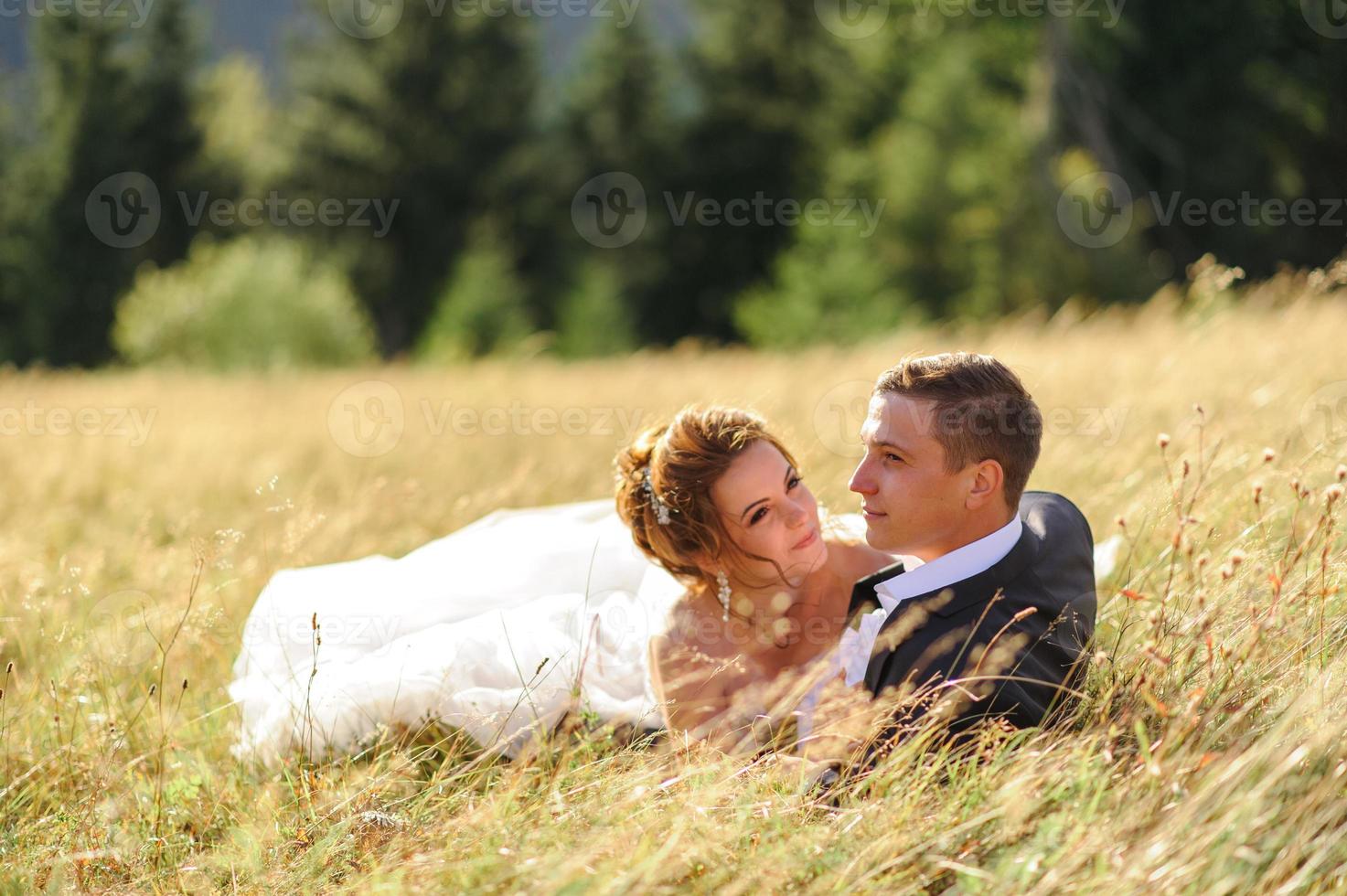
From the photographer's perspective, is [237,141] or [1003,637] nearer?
[1003,637]

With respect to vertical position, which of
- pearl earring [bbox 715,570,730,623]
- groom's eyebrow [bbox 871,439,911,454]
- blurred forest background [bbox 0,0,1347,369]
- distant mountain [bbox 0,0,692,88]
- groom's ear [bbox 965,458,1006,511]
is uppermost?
distant mountain [bbox 0,0,692,88]

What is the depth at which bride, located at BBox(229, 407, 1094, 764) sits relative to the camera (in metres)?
3.22

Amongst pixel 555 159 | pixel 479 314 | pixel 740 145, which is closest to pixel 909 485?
pixel 479 314

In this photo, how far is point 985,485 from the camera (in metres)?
2.63

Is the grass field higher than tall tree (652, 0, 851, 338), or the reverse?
tall tree (652, 0, 851, 338)

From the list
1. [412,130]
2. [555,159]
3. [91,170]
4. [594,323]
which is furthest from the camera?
[412,130]

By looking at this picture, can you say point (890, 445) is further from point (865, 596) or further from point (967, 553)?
point (865, 596)

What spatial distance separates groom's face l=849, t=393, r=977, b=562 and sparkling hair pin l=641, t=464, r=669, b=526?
3.01 ft

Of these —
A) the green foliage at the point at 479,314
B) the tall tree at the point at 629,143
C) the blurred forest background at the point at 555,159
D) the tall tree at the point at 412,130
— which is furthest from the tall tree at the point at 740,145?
the green foliage at the point at 479,314

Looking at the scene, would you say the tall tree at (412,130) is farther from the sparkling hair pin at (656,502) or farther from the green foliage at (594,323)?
the sparkling hair pin at (656,502)

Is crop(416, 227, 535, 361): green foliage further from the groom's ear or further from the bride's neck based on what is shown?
the groom's ear

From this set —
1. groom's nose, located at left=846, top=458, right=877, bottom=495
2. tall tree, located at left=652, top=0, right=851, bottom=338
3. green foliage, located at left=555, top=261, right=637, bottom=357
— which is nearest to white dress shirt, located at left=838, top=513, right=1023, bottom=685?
groom's nose, located at left=846, top=458, right=877, bottom=495

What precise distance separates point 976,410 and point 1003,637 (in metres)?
0.58

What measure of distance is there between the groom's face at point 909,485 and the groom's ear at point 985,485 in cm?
1
